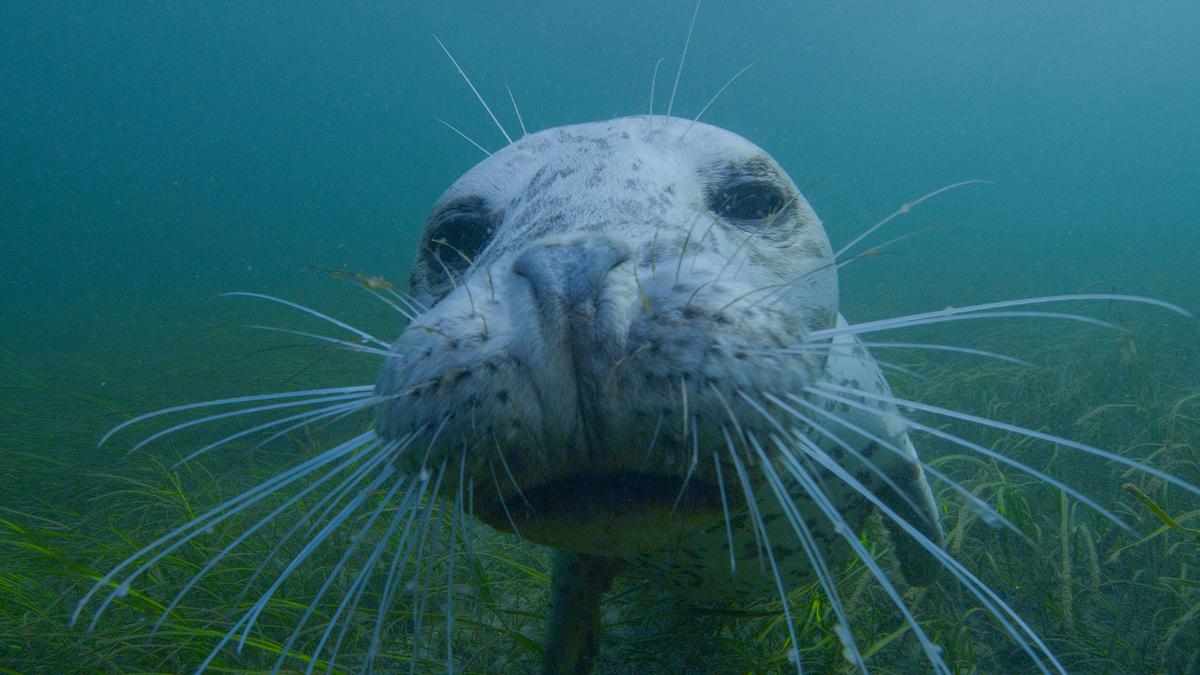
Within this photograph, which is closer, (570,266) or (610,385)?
(610,385)

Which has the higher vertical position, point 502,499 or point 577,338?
point 577,338

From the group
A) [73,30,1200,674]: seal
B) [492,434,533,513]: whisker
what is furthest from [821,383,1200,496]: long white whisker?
[492,434,533,513]: whisker

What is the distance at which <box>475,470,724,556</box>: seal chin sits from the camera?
1.17 metres

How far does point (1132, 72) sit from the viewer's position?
313ft

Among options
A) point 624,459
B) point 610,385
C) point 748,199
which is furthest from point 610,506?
point 748,199

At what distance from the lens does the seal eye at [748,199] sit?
1.79 meters

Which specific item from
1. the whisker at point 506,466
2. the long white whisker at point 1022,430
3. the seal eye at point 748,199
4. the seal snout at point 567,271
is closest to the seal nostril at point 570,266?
the seal snout at point 567,271

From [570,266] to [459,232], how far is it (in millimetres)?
920

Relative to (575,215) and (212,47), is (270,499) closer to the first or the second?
(575,215)

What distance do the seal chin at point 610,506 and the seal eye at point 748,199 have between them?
832 millimetres

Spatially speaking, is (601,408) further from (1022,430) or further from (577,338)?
(1022,430)

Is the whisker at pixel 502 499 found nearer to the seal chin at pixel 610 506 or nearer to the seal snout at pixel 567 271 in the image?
the seal chin at pixel 610 506

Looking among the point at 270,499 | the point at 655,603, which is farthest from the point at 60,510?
the point at 655,603

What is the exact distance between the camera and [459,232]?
6.48 feet
